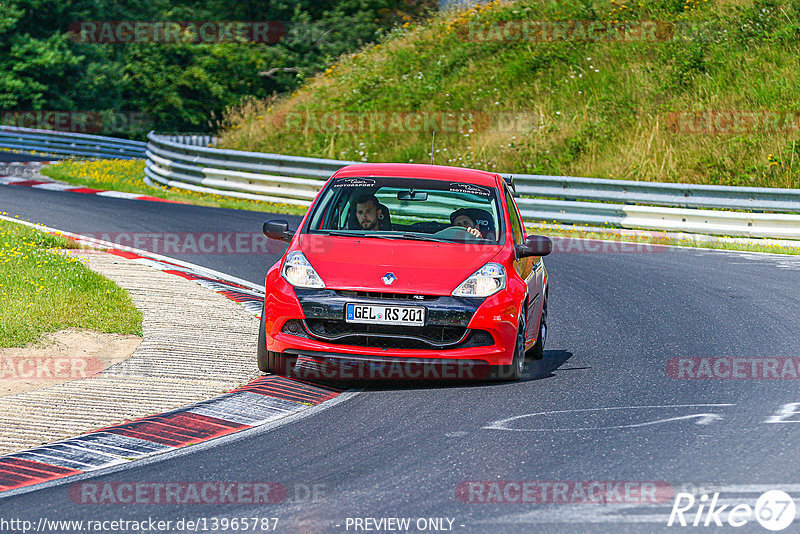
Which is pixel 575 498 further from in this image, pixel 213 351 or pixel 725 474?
pixel 213 351

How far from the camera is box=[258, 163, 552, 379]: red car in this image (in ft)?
25.0

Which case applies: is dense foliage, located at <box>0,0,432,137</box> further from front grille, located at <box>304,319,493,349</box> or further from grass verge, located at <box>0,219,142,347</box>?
front grille, located at <box>304,319,493,349</box>

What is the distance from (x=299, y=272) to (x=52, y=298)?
3.41 meters

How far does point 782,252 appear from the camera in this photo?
1738 cm

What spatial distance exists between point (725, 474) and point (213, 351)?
451 centimetres

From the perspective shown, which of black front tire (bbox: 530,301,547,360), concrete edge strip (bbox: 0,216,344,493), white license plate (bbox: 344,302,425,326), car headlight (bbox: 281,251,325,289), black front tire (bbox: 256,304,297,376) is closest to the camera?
concrete edge strip (bbox: 0,216,344,493)

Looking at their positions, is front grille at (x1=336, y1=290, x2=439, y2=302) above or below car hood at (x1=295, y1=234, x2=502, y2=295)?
below

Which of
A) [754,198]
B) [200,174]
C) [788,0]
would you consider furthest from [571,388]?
[788,0]

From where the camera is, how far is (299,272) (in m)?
7.96

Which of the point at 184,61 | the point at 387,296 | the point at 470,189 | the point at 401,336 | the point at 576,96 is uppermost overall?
the point at 184,61

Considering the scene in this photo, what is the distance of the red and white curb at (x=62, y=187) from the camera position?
76.2 ft

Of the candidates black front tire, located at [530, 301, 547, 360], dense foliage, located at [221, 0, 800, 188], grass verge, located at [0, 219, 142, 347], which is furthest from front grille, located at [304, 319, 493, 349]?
dense foliage, located at [221, 0, 800, 188]

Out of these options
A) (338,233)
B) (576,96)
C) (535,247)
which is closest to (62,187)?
(576,96)

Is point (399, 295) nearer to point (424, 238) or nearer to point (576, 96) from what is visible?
point (424, 238)
